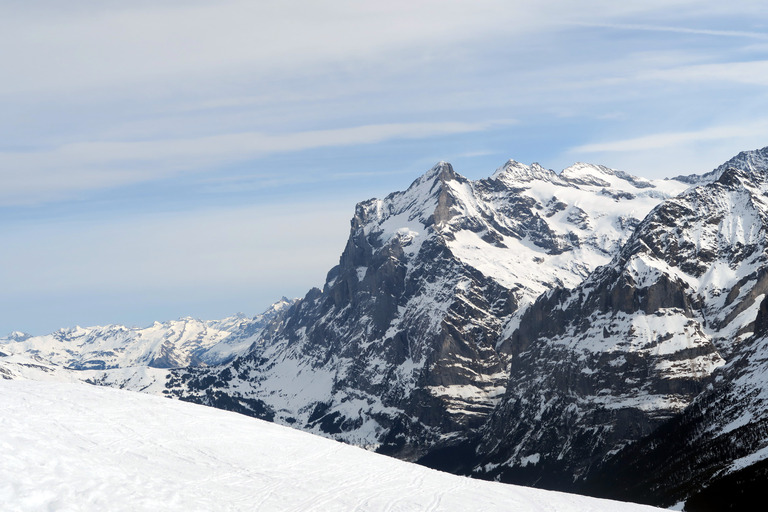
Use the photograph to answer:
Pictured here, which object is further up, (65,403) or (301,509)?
(65,403)

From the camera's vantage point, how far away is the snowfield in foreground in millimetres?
65688

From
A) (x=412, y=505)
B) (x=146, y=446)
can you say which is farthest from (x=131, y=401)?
(x=412, y=505)

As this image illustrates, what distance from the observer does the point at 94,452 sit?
2904 inches

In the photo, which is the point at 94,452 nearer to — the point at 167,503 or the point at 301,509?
the point at 167,503

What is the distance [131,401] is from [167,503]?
27454mm

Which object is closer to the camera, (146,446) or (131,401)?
(146,446)

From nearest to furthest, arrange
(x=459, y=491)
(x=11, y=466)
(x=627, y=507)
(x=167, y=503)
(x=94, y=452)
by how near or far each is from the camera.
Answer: (x=11, y=466)
(x=167, y=503)
(x=94, y=452)
(x=459, y=491)
(x=627, y=507)

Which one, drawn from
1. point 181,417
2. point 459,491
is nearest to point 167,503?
point 181,417

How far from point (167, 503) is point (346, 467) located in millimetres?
28942

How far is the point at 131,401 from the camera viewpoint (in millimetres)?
92625

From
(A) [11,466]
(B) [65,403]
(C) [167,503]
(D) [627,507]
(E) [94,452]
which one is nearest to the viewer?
(A) [11,466]

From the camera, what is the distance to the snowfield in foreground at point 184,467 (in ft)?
216

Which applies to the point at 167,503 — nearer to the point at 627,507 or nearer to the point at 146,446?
the point at 146,446

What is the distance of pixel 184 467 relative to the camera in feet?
256
